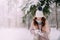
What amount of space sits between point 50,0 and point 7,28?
0.52 metres

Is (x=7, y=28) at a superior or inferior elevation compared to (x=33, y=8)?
inferior

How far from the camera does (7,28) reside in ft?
3.85

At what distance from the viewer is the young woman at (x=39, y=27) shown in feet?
3.85

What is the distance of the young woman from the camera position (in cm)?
117

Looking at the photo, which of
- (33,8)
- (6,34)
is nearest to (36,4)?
(33,8)

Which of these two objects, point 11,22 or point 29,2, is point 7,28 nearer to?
point 11,22

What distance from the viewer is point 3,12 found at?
1185mm

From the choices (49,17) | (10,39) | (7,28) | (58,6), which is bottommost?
(10,39)

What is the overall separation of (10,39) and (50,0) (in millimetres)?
563

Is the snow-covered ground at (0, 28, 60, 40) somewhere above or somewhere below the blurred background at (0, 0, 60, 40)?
below

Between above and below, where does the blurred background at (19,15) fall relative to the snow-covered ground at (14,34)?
above

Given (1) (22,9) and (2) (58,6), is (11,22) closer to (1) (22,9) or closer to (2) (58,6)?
(1) (22,9)

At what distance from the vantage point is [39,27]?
1.18 meters

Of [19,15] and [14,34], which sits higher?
[19,15]
